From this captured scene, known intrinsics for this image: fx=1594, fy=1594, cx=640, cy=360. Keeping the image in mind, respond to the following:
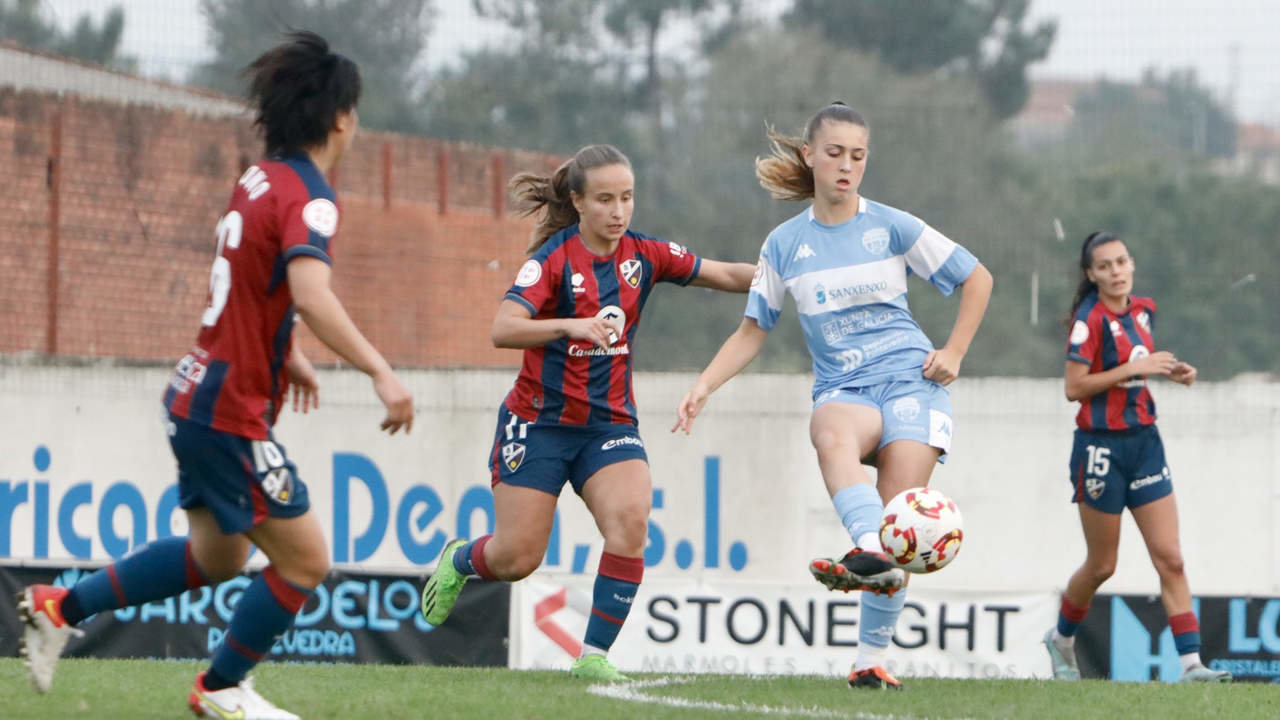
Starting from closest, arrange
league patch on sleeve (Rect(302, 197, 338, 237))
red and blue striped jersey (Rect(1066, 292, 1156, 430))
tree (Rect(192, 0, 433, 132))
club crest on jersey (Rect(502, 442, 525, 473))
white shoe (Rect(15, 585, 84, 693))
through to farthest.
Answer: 1. league patch on sleeve (Rect(302, 197, 338, 237))
2. white shoe (Rect(15, 585, 84, 693))
3. club crest on jersey (Rect(502, 442, 525, 473))
4. red and blue striped jersey (Rect(1066, 292, 1156, 430))
5. tree (Rect(192, 0, 433, 132))

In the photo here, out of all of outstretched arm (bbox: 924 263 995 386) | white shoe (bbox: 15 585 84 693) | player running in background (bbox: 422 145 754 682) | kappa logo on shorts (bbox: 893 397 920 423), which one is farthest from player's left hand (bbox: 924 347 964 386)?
white shoe (bbox: 15 585 84 693)

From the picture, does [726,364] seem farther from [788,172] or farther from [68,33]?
[68,33]

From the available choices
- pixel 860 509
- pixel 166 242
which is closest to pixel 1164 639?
pixel 860 509

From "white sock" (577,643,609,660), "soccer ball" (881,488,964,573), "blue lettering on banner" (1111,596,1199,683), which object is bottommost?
"blue lettering on banner" (1111,596,1199,683)

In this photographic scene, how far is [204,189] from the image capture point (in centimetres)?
1167

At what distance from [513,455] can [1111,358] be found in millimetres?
3229

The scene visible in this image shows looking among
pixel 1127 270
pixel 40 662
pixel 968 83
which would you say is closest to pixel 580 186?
pixel 40 662

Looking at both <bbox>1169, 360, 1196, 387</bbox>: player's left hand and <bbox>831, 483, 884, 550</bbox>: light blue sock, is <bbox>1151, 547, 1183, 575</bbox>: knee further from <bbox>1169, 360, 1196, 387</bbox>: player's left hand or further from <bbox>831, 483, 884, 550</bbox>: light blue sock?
<bbox>831, 483, 884, 550</bbox>: light blue sock

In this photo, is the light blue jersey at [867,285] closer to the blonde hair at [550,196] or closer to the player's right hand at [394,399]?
the blonde hair at [550,196]

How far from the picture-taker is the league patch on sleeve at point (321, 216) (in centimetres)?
450

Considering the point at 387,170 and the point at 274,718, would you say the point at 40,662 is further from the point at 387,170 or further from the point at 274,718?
the point at 387,170

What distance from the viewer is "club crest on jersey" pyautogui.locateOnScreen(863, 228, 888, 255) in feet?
19.9

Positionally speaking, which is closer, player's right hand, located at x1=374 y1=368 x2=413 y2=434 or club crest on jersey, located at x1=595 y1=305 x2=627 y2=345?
player's right hand, located at x1=374 y1=368 x2=413 y2=434

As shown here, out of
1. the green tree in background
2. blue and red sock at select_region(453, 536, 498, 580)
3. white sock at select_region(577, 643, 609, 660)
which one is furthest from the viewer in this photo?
the green tree in background
